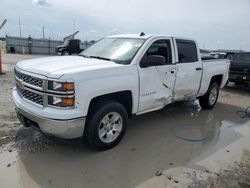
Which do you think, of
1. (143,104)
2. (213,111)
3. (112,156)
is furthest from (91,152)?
(213,111)

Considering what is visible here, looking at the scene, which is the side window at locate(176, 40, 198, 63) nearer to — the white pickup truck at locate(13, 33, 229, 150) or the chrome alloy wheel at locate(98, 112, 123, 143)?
Answer: the white pickup truck at locate(13, 33, 229, 150)

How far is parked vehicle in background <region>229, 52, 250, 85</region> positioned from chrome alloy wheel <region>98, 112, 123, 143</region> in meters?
8.17

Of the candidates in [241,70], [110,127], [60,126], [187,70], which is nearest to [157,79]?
[187,70]

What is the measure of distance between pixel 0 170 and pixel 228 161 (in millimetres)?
3617

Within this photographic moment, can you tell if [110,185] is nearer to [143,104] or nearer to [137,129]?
[143,104]

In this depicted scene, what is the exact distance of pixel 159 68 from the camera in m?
4.87

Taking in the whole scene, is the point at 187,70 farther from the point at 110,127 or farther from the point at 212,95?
the point at 110,127

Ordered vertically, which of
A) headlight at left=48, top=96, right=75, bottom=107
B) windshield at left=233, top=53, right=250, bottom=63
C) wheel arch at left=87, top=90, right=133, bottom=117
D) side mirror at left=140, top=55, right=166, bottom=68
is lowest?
wheel arch at left=87, top=90, right=133, bottom=117

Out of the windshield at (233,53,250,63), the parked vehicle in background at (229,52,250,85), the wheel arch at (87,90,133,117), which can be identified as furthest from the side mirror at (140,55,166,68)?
the windshield at (233,53,250,63)

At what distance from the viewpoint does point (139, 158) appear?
4.10m

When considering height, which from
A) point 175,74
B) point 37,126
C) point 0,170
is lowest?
point 0,170

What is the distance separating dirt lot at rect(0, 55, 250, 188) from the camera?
136 inches

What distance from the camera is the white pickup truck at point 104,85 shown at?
11.6ft

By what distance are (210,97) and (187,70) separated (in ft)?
6.65
